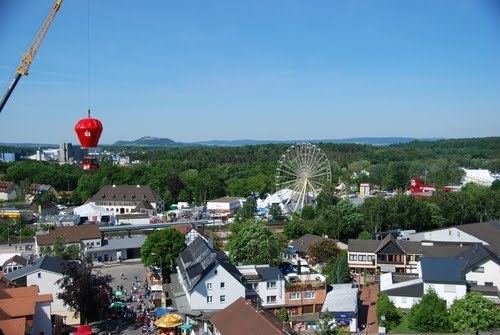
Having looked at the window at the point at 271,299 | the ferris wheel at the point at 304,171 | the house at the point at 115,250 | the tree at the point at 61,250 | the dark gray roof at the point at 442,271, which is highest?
the ferris wheel at the point at 304,171

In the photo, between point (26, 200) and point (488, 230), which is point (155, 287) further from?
point (26, 200)

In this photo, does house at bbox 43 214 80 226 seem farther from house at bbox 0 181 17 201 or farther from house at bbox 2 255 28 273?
house at bbox 0 181 17 201

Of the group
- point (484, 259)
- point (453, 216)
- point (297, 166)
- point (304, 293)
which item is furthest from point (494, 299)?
point (297, 166)

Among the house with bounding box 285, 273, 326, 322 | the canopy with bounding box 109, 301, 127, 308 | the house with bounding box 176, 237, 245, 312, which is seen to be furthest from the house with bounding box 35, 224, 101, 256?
the house with bounding box 285, 273, 326, 322

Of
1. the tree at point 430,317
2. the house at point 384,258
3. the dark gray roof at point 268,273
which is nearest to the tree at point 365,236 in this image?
the house at point 384,258

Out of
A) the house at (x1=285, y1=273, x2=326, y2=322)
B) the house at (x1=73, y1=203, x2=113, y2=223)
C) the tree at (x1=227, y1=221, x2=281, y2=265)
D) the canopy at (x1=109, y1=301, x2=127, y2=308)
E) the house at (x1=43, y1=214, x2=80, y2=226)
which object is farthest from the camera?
the house at (x1=73, y1=203, x2=113, y2=223)

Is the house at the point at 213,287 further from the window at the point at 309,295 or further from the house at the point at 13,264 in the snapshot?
the house at the point at 13,264

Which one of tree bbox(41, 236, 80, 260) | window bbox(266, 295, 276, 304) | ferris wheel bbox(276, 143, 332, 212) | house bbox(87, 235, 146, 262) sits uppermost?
ferris wheel bbox(276, 143, 332, 212)
